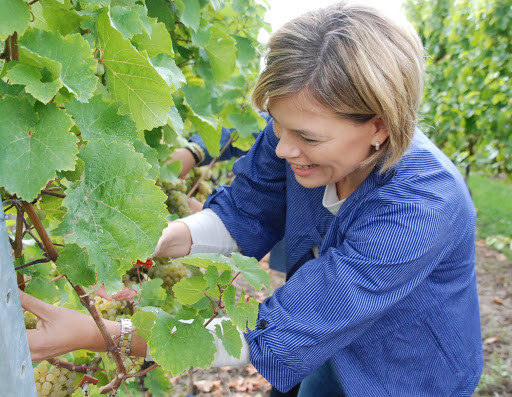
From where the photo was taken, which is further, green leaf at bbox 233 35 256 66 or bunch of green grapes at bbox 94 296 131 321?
green leaf at bbox 233 35 256 66

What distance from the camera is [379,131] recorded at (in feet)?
5.05

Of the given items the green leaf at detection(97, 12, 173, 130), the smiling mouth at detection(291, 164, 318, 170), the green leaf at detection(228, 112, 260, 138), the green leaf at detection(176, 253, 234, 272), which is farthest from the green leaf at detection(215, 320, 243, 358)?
the green leaf at detection(228, 112, 260, 138)

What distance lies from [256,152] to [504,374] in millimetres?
2943

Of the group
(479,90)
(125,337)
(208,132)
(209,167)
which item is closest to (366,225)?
(208,132)

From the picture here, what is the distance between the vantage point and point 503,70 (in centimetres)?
586

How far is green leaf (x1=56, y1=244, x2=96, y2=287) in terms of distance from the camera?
0.91 metres

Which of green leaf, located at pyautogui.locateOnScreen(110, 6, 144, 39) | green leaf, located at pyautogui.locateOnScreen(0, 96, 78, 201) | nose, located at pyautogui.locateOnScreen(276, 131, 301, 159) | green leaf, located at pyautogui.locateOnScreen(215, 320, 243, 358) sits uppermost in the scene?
green leaf, located at pyautogui.locateOnScreen(110, 6, 144, 39)

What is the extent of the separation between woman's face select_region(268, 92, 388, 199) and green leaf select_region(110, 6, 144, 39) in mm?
615

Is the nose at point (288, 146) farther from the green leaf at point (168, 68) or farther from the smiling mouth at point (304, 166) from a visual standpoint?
the green leaf at point (168, 68)

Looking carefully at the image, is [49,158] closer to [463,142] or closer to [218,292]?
[218,292]

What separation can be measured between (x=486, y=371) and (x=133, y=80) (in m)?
3.88

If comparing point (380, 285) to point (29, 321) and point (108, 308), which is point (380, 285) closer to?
point (108, 308)

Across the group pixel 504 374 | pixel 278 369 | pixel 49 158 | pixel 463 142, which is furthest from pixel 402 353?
pixel 463 142

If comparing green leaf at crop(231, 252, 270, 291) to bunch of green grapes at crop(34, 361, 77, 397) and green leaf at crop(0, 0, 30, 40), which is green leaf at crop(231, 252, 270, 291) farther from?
green leaf at crop(0, 0, 30, 40)
